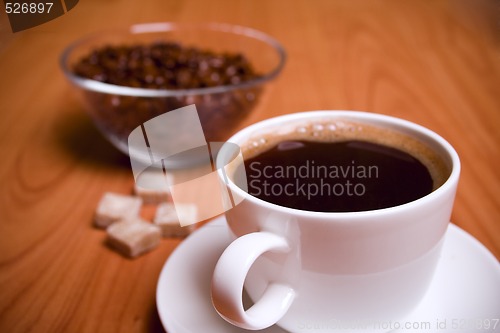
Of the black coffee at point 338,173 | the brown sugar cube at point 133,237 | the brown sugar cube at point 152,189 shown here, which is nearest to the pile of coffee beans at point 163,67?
the brown sugar cube at point 152,189

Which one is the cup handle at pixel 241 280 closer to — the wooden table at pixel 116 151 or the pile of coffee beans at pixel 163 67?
the wooden table at pixel 116 151

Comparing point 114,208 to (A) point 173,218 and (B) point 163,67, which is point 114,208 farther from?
(B) point 163,67

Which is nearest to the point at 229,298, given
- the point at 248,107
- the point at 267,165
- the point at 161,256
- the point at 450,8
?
the point at 267,165

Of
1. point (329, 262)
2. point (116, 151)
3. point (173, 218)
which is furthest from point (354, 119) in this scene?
point (116, 151)

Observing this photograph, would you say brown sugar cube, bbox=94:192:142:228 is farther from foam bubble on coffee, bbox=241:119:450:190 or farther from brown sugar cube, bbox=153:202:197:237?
foam bubble on coffee, bbox=241:119:450:190

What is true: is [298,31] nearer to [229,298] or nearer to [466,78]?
[466,78]

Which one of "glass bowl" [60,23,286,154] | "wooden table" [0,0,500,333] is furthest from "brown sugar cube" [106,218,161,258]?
"glass bowl" [60,23,286,154]
